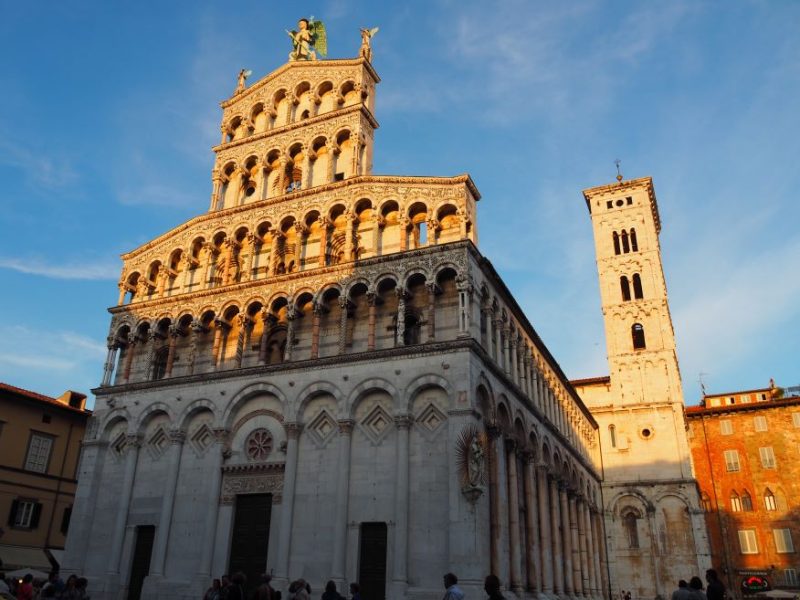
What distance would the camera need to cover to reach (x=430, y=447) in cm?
2328

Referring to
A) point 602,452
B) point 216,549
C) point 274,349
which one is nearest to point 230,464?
point 216,549

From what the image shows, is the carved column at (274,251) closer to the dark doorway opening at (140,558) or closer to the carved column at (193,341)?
the carved column at (193,341)

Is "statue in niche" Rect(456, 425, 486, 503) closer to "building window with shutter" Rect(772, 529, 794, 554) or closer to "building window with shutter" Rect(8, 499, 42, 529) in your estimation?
"building window with shutter" Rect(8, 499, 42, 529)

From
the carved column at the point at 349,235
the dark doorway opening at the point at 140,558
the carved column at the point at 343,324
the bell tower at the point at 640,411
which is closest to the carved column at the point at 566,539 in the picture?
the bell tower at the point at 640,411

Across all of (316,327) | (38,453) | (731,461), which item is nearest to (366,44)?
(316,327)

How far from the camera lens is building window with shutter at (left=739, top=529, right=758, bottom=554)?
4844 cm

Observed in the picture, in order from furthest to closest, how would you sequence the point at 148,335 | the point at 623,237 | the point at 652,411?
the point at 623,237, the point at 652,411, the point at 148,335

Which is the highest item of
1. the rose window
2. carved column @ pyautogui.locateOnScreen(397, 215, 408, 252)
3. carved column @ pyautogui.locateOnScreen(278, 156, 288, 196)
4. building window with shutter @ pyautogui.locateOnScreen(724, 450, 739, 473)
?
carved column @ pyautogui.locateOnScreen(278, 156, 288, 196)

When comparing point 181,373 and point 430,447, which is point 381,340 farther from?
point 181,373

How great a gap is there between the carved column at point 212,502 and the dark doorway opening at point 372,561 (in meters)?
6.50

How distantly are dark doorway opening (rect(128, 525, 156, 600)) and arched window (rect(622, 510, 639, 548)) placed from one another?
32248 mm

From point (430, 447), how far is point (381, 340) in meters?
5.04

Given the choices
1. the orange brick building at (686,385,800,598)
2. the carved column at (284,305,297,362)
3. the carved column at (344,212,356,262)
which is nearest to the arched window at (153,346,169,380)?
the carved column at (284,305,297,362)

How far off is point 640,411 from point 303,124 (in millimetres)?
32039
